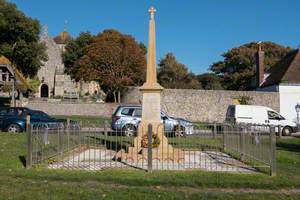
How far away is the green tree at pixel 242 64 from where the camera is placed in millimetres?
61719

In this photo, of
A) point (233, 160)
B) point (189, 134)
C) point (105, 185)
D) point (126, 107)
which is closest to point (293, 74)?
point (126, 107)

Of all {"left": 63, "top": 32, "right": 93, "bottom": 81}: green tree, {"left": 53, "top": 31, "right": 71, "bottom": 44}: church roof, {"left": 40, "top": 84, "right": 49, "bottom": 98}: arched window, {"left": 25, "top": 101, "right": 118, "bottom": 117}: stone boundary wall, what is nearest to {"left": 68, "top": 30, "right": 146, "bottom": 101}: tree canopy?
{"left": 25, "top": 101, "right": 118, "bottom": 117}: stone boundary wall

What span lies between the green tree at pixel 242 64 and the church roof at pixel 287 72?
10.1m

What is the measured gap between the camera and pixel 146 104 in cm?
1290

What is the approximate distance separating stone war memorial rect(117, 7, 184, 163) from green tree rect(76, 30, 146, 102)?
35054mm

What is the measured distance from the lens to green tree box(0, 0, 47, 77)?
4416 centimetres

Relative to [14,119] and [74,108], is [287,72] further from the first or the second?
[14,119]

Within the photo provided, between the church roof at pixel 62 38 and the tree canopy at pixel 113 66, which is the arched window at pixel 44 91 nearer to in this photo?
the church roof at pixel 62 38

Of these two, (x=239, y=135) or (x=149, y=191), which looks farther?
(x=239, y=135)

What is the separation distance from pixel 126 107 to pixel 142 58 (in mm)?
29913

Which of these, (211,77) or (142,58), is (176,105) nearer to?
(142,58)

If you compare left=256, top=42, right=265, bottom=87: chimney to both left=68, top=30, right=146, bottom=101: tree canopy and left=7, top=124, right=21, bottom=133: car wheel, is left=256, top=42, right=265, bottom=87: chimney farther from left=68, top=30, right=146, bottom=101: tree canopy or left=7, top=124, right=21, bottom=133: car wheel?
left=7, top=124, right=21, bottom=133: car wheel

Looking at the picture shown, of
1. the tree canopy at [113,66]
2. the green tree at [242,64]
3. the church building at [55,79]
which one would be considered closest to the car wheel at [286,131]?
the tree canopy at [113,66]

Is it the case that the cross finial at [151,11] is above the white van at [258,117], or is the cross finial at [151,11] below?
above
